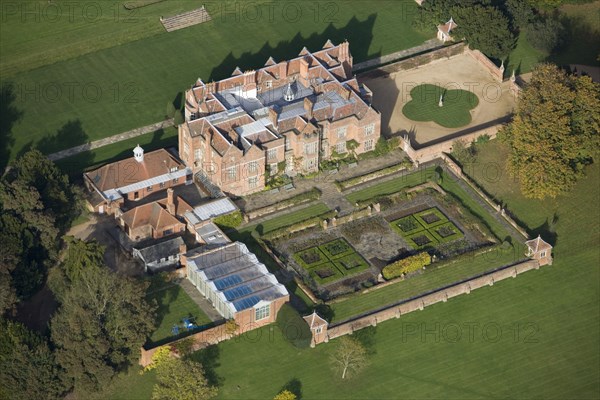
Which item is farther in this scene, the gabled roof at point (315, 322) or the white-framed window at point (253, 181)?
the white-framed window at point (253, 181)

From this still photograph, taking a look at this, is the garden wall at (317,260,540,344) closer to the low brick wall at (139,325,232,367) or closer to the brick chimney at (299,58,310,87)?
the low brick wall at (139,325,232,367)

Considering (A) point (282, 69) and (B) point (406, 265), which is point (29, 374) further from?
(A) point (282, 69)

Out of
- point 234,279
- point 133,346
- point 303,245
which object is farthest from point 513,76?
point 133,346

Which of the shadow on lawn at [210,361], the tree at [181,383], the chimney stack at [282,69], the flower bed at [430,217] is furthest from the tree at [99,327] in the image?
the chimney stack at [282,69]

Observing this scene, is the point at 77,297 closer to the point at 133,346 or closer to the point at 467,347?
the point at 133,346

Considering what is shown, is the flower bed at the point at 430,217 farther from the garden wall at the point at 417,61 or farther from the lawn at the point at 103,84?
the lawn at the point at 103,84

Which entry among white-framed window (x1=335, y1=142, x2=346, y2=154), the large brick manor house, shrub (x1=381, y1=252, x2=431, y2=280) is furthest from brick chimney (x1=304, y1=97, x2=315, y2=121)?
shrub (x1=381, y1=252, x2=431, y2=280)

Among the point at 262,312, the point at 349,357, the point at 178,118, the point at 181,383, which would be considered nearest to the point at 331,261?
the point at 262,312
